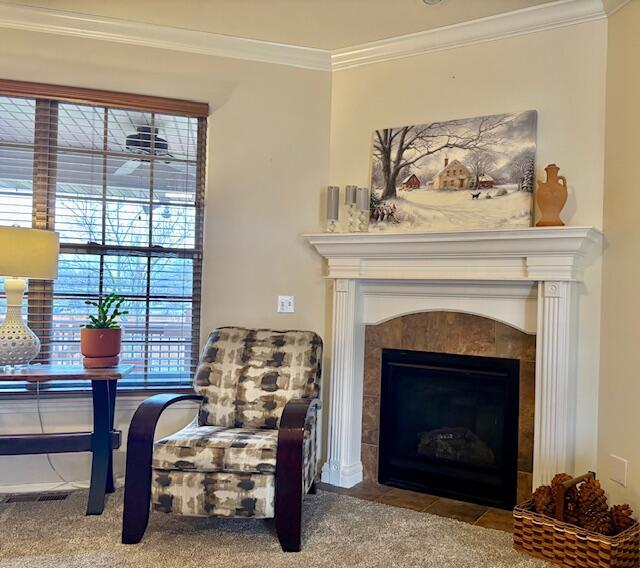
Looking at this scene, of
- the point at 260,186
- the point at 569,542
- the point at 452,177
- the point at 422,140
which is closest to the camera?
the point at 569,542

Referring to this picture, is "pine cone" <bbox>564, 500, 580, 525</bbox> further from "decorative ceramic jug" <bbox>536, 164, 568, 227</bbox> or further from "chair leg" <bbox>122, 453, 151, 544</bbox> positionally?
"chair leg" <bbox>122, 453, 151, 544</bbox>

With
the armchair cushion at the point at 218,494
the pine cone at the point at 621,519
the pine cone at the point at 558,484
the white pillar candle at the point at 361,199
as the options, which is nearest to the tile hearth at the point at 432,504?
the pine cone at the point at 558,484

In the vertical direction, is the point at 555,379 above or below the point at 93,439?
above

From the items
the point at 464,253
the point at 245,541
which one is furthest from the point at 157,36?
the point at 245,541

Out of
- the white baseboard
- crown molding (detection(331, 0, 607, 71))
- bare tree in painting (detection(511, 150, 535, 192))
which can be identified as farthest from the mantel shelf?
the white baseboard

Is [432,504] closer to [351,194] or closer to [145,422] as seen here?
[145,422]

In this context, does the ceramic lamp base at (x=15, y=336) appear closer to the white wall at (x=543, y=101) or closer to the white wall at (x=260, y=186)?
the white wall at (x=260, y=186)

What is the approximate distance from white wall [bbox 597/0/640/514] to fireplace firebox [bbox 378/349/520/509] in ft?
1.52

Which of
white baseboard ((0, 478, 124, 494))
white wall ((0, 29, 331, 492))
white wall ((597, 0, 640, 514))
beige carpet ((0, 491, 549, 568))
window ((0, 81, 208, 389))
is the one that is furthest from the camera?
white wall ((0, 29, 331, 492))

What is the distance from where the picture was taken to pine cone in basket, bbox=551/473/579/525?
89.9 inches

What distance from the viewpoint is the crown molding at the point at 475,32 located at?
268cm

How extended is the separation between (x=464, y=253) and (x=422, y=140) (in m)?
0.73

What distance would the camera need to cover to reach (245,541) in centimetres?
237

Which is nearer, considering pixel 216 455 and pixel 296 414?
pixel 216 455
